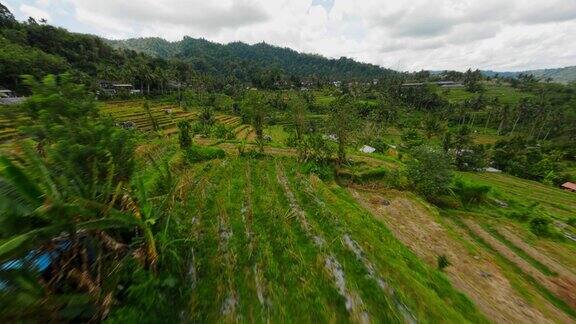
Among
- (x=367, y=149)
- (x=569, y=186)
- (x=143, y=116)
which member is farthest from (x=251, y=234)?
(x=569, y=186)

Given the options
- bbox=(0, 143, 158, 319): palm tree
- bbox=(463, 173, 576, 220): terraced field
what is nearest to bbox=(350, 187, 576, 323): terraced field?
bbox=(0, 143, 158, 319): palm tree

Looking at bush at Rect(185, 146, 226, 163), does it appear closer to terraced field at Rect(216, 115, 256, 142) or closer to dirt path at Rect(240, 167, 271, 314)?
dirt path at Rect(240, 167, 271, 314)

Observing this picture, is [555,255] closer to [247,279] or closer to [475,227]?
[475,227]

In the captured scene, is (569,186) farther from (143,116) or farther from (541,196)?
(143,116)

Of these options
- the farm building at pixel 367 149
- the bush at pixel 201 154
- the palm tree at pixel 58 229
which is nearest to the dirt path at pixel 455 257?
the palm tree at pixel 58 229

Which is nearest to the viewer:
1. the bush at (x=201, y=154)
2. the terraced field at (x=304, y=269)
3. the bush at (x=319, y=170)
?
the terraced field at (x=304, y=269)

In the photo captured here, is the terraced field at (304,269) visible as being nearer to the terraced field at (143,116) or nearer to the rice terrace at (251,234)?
the rice terrace at (251,234)
